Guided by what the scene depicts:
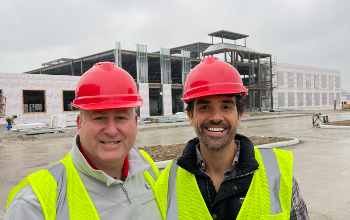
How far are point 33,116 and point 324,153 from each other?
28411 mm

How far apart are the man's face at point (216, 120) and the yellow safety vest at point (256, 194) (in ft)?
0.90

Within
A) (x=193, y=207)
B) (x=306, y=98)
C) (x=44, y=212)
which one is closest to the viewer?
(x=44, y=212)

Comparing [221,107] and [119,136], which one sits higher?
[221,107]

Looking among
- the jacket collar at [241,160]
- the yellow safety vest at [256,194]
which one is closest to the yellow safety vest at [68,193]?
the yellow safety vest at [256,194]

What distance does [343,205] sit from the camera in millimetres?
4570

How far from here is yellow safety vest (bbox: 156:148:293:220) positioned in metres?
1.76

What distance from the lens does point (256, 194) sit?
5.86 feet

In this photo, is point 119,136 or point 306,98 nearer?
point 119,136

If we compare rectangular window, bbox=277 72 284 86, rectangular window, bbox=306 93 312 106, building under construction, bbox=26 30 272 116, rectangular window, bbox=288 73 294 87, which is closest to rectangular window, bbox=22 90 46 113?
building under construction, bbox=26 30 272 116

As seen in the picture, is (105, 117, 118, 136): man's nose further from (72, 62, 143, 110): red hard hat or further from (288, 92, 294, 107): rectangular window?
(288, 92, 294, 107): rectangular window

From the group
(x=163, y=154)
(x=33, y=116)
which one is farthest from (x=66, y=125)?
(x=163, y=154)

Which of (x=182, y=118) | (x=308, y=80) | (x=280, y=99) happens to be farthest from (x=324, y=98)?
(x=182, y=118)

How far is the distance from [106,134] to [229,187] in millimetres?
942

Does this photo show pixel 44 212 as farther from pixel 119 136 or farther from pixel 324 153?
pixel 324 153
